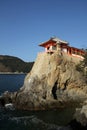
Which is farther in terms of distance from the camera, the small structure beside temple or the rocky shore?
the small structure beside temple

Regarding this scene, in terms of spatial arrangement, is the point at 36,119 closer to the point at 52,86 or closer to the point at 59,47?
the point at 52,86

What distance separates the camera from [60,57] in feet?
188

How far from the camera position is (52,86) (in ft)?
178

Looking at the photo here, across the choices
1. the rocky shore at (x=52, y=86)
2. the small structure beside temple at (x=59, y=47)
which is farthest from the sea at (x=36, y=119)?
the small structure beside temple at (x=59, y=47)

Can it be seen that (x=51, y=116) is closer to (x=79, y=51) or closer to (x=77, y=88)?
(x=77, y=88)

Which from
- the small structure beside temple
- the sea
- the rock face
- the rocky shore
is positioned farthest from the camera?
the small structure beside temple

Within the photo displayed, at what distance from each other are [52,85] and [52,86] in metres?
0.21

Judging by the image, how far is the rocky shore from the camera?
51781mm

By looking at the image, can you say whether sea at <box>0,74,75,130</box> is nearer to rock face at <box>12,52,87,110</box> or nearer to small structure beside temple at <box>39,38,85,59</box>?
rock face at <box>12,52,87,110</box>

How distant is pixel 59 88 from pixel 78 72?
5.78m

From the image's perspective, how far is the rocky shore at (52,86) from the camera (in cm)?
5178

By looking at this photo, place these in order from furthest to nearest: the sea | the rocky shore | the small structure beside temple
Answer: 1. the small structure beside temple
2. the rocky shore
3. the sea

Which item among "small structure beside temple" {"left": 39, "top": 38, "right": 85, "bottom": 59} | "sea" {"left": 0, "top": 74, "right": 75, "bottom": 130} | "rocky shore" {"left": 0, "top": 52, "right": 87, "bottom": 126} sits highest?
"small structure beside temple" {"left": 39, "top": 38, "right": 85, "bottom": 59}

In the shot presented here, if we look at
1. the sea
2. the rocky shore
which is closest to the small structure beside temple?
the rocky shore
